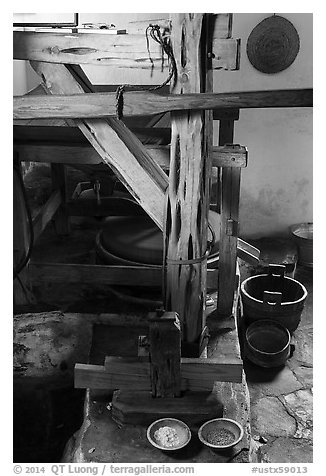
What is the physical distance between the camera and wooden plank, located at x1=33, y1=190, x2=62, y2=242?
528 cm

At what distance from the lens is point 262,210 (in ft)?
24.7

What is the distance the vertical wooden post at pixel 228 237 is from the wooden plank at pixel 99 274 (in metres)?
0.39

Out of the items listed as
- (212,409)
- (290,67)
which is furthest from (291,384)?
(290,67)

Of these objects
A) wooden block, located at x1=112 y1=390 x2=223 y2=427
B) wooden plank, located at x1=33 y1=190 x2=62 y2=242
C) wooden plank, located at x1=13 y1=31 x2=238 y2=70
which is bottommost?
wooden block, located at x1=112 y1=390 x2=223 y2=427

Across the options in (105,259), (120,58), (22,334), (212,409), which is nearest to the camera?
(120,58)

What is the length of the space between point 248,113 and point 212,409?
463 centimetres

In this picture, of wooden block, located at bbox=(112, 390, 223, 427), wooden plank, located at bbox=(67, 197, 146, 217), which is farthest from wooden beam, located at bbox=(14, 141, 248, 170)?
wooden block, located at bbox=(112, 390, 223, 427)

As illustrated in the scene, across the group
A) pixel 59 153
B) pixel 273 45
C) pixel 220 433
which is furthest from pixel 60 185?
pixel 220 433

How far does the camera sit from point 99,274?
489cm

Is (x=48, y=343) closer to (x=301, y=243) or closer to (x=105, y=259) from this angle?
(x=105, y=259)


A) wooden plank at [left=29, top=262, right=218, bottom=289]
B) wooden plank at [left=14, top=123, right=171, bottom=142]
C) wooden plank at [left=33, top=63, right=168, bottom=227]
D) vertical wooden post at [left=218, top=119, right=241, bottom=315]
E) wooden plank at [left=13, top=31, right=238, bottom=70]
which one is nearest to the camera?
wooden plank at [left=13, top=31, right=238, bottom=70]

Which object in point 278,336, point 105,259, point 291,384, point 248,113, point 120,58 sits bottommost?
point 291,384

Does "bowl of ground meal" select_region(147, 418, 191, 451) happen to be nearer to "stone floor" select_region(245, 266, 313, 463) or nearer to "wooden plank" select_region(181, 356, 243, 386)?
"wooden plank" select_region(181, 356, 243, 386)

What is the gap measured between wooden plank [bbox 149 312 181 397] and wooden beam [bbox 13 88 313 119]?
1.24 metres
